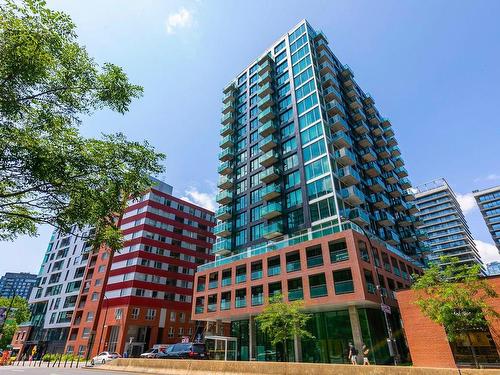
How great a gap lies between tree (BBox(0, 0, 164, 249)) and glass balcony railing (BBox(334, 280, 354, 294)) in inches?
935

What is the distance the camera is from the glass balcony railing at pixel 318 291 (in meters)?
30.6

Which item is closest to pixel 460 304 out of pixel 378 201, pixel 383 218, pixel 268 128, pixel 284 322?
pixel 284 322

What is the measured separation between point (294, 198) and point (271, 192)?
3496 mm

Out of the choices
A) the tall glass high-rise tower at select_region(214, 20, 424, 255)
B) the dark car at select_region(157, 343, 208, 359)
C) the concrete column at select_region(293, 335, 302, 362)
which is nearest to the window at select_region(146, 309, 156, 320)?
the tall glass high-rise tower at select_region(214, 20, 424, 255)

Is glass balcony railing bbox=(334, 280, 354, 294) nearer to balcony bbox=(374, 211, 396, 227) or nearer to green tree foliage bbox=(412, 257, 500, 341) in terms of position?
green tree foliage bbox=(412, 257, 500, 341)

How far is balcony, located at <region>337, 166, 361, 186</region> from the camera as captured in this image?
3919cm

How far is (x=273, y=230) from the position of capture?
1580 inches

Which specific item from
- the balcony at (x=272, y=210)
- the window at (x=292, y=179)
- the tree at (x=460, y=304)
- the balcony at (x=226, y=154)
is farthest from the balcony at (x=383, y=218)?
the balcony at (x=226, y=154)

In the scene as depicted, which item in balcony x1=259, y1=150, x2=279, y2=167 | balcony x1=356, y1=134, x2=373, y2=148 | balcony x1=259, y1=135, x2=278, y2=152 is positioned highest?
balcony x1=356, y1=134, x2=373, y2=148

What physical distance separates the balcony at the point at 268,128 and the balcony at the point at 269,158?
4047mm

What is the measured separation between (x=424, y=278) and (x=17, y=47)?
24830 mm

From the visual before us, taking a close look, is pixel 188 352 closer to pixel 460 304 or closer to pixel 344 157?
pixel 460 304

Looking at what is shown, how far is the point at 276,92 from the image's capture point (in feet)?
174

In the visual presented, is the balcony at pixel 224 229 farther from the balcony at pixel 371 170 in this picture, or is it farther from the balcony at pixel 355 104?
the balcony at pixel 355 104
